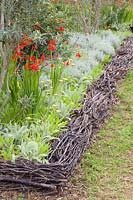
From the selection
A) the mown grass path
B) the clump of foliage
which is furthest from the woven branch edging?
the clump of foliage

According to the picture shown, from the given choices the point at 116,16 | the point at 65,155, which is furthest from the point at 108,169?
the point at 116,16

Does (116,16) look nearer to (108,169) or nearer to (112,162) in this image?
(112,162)

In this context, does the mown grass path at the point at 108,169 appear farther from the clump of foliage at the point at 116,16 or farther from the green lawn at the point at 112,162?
the clump of foliage at the point at 116,16

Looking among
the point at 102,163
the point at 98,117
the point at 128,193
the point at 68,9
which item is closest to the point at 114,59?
the point at 68,9

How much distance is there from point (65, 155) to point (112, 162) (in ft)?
2.07

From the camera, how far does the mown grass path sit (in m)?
3.63

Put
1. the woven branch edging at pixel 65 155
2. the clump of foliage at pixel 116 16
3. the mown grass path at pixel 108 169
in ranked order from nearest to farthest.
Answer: the woven branch edging at pixel 65 155 < the mown grass path at pixel 108 169 < the clump of foliage at pixel 116 16

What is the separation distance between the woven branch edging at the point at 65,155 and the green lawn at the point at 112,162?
119 mm

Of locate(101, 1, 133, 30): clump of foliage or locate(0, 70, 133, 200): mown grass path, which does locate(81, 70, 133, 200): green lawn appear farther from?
locate(101, 1, 133, 30): clump of foliage

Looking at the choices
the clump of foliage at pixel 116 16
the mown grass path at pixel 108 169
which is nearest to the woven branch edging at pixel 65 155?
the mown grass path at pixel 108 169

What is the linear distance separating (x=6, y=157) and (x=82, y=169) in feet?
2.66

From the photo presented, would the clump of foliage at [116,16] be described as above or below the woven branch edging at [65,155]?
above

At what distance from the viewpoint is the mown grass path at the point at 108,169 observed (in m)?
3.63

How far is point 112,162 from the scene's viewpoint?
4.23 metres
